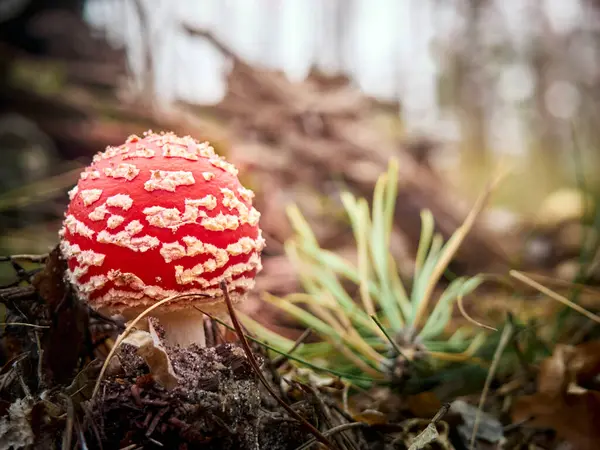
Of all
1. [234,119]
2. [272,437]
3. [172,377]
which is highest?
[234,119]

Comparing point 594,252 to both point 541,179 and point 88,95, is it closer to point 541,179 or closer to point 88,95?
point 88,95

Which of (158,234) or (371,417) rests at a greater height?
(158,234)

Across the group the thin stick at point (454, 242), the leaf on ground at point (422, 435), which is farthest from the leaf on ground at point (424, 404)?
the thin stick at point (454, 242)

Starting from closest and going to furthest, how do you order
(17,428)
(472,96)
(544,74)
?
1. (17,428)
2. (544,74)
3. (472,96)

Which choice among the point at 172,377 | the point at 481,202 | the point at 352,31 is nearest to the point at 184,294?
the point at 172,377

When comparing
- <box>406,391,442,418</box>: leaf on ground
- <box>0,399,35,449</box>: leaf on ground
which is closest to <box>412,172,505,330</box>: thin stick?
<box>406,391,442,418</box>: leaf on ground

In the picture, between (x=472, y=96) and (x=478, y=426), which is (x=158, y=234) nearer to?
(x=478, y=426)

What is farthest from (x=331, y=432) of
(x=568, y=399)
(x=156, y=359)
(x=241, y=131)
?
(x=241, y=131)
